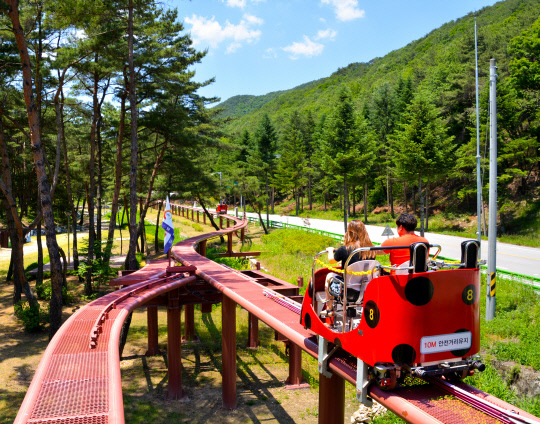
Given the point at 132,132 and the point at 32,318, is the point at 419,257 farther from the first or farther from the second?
the point at 32,318

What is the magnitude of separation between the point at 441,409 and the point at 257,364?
33.1ft

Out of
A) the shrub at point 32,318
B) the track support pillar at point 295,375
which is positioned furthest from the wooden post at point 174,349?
the shrub at point 32,318

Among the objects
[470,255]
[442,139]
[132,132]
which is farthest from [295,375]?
[442,139]

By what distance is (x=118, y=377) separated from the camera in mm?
4703

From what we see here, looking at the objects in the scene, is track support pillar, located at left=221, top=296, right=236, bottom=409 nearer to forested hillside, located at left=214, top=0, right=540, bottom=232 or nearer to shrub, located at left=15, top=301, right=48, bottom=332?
shrub, located at left=15, top=301, right=48, bottom=332

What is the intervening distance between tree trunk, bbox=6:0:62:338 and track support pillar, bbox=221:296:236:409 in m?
6.67

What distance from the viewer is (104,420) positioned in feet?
12.4

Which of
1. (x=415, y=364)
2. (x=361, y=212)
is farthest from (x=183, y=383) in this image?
(x=361, y=212)

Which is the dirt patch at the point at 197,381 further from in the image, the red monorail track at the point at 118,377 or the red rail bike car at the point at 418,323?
the red rail bike car at the point at 418,323

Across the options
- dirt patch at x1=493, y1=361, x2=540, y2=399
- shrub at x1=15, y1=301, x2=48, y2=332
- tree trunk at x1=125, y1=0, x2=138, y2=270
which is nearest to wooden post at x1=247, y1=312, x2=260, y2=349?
tree trunk at x1=125, y1=0, x2=138, y2=270

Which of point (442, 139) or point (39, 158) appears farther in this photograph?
point (442, 139)

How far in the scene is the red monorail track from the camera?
3701 millimetres

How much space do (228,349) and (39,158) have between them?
795cm

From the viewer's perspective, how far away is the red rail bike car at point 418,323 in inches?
145
